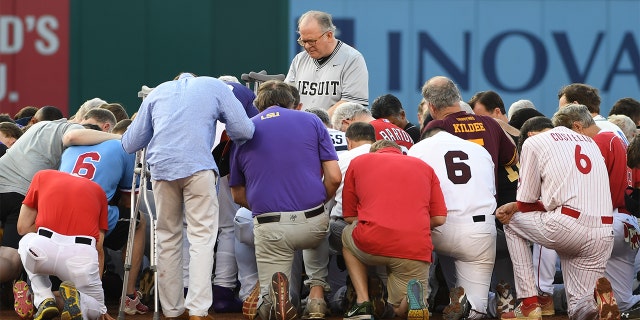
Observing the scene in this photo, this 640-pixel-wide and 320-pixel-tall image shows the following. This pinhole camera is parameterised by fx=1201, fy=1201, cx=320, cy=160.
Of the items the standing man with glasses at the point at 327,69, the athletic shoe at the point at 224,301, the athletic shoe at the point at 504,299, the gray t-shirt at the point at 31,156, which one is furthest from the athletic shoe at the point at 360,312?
the gray t-shirt at the point at 31,156

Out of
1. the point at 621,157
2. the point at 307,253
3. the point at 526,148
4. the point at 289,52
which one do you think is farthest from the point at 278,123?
the point at 289,52

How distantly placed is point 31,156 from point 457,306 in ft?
10.6

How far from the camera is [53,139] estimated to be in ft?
28.4

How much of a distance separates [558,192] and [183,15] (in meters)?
8.12

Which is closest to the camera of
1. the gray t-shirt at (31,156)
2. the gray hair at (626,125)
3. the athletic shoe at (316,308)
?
the athletic shoe at (316,308)

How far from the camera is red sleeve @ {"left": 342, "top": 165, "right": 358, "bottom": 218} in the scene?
7.85 m

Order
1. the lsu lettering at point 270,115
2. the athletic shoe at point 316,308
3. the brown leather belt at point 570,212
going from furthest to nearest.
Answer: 1. the lsu lettering at point 270,115
2. the athletic shoe at point 316,308
3. the brown leather belt at point 570,212

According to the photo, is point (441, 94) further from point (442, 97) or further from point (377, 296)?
point (377, 296)

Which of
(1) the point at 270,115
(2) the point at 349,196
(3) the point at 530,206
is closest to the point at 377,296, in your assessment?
(2) the point at 349,196

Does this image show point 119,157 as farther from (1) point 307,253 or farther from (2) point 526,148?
(2) point 526,148

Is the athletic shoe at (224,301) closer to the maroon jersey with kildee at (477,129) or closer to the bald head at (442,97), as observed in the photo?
the maroon jersey with kildee at (477,129)

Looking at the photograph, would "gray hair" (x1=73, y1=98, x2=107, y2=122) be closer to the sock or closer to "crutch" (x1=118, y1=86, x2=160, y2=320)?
"crutch" (x1=118, y1=86, x2=160, y2=320)

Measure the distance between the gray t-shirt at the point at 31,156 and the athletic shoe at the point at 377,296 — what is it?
2366mm

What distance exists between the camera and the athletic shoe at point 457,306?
7848 millimetres
